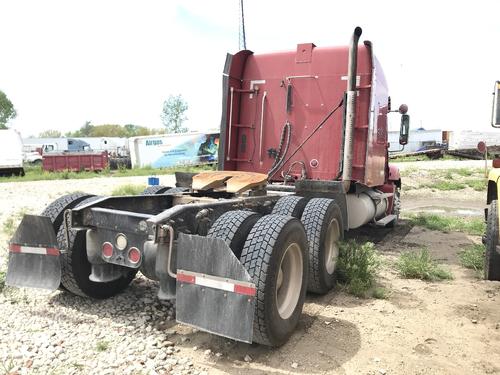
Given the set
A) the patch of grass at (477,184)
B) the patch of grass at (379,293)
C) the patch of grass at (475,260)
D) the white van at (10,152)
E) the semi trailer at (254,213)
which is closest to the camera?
the semi trailer at (254,213)

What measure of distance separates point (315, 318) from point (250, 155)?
394cm

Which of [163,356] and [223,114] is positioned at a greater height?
[223,114]

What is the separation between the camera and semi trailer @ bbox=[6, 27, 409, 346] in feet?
11.5

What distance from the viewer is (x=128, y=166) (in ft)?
121

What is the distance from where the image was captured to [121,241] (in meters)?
3.98

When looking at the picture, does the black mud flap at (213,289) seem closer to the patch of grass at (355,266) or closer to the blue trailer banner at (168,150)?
the patch of grass at (355,266)

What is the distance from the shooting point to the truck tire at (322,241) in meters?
5.08

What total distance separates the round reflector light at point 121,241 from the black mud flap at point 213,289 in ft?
2.24

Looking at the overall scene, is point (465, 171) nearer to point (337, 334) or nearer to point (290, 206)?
point (290, 206)

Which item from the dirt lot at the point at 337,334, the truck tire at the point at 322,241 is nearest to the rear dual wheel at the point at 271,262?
the dirt lot at the point at 337,334

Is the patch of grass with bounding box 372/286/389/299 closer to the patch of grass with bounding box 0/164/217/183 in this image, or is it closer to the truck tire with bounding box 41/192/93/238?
the truck tire with bounding box 41/192/93/238

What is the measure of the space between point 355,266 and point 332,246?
0.36 metres

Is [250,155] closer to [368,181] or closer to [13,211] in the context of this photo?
[368,181]

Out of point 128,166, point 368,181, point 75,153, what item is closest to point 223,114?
point 368,181
